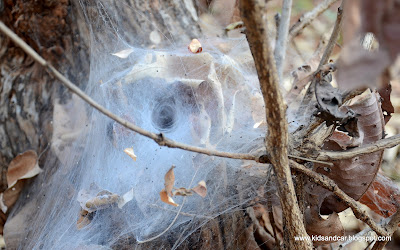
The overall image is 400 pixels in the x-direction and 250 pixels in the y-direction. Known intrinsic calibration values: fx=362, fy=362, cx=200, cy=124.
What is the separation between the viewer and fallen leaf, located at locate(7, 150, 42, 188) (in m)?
1.91

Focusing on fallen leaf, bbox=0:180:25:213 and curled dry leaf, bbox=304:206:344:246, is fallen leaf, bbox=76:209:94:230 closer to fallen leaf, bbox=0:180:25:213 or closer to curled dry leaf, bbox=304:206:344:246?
fallen leaf, bbox=0:180:25:213

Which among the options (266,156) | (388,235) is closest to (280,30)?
(266,156)

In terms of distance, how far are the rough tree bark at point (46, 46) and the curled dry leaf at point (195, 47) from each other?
10 centimetres

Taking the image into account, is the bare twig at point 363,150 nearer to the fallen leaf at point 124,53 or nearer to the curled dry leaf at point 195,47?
the curled dry leaf at point 195,47

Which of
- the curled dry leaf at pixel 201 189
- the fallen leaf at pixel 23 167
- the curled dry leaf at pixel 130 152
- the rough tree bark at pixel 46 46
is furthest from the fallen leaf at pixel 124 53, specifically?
the curled dry leaf at pixel 201 189

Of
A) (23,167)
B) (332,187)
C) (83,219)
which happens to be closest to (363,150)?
(332,187)

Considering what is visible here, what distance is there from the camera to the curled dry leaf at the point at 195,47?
1769 mm

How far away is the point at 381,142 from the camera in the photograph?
1128 mm

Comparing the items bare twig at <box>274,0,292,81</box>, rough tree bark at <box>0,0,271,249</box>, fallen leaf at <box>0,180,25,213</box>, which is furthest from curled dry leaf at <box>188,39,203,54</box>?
fallen leaf at <box>0,180,25,213</box>

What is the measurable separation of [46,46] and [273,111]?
1606 millimetres

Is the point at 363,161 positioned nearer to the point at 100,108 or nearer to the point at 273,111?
the point at 273,111

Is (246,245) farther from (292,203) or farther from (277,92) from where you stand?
(277,92)

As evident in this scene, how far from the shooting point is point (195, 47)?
1.80 meters

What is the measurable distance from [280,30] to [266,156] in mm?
631
